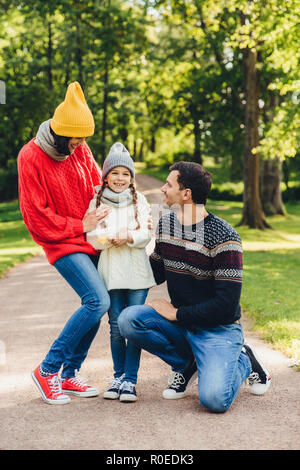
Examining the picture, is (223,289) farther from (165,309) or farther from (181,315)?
(165,309)

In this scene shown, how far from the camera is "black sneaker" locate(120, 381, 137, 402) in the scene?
13.3ft

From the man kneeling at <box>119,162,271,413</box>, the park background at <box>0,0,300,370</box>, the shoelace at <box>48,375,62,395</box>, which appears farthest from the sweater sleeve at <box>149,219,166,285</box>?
the park background at <box>0,0,300,370</box>

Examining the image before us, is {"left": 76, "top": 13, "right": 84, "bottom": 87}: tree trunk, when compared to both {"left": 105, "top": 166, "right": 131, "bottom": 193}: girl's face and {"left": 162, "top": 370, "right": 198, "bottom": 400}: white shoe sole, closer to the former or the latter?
{"left": 105, "top": 166, "right": 131, "bottom": 193}: girl's face

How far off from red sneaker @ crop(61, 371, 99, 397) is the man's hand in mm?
721

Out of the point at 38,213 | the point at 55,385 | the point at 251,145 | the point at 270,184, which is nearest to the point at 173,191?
the point at 38,213

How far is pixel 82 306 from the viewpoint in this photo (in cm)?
414

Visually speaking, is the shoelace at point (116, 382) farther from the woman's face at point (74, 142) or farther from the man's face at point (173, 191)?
the woman's face at point (74, 142)

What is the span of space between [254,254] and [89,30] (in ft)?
35.8

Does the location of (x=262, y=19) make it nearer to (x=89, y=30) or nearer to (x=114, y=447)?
(x=89, y=30)

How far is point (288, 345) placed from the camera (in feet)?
17.9

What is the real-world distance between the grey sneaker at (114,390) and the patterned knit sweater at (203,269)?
0.64 meters

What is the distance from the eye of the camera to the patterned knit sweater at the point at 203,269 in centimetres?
400

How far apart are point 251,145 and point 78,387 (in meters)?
16.9
